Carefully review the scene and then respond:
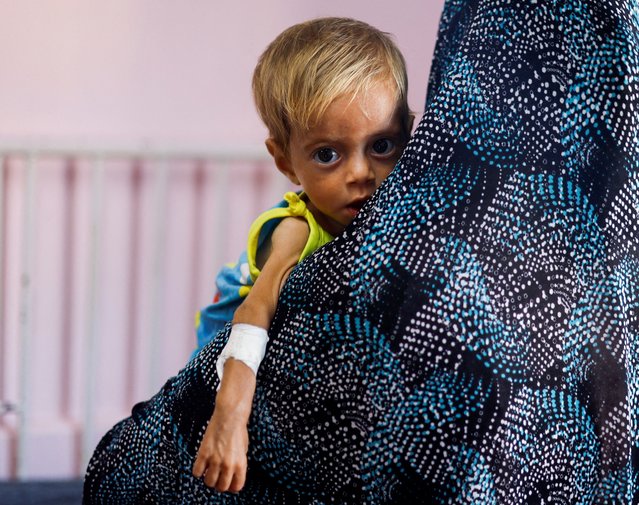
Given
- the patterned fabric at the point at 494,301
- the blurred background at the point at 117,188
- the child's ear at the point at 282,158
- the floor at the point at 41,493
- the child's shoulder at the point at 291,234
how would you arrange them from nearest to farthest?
the patterned fabric at the point at 494,301
the child's shoulder at the point at 291,234
the child's ear at the point at 282,158
the floor at the point at 41,493
the blurred background at the point at 117,188

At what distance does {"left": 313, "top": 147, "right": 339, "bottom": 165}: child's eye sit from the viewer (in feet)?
2.69

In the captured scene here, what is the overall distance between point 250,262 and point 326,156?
144mm

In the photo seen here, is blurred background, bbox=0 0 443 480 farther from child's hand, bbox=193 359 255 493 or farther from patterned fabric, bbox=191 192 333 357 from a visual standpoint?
child's hand, bbox=193 359 255 493

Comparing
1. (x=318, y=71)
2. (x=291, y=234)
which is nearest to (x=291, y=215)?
(x=291, y=234)

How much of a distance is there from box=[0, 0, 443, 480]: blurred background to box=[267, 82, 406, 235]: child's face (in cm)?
88

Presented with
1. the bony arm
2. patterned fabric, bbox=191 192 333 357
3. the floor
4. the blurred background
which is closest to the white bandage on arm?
the bony arm

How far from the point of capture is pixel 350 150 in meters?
Answer: 0.81

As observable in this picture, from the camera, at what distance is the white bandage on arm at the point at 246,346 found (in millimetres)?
635

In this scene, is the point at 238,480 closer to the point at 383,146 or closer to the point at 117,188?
the point at 383,146

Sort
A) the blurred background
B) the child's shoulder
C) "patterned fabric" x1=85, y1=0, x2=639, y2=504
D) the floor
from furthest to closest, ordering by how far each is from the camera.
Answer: the blurred background
the floor
the child's shoulder
"patterned fabric" x1=85, y1=0, x2=639, y2=504

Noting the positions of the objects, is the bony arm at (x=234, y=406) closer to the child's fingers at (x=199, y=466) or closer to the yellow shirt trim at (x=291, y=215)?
the child's fingers at (x=199, y=466)

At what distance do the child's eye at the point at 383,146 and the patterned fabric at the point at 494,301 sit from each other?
202 millimetres

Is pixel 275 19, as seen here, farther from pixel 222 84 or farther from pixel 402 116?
pixel 402 116

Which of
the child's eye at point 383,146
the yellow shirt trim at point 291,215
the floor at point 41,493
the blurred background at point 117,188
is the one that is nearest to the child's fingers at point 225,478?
the yellow shirt trim at point 291,215
